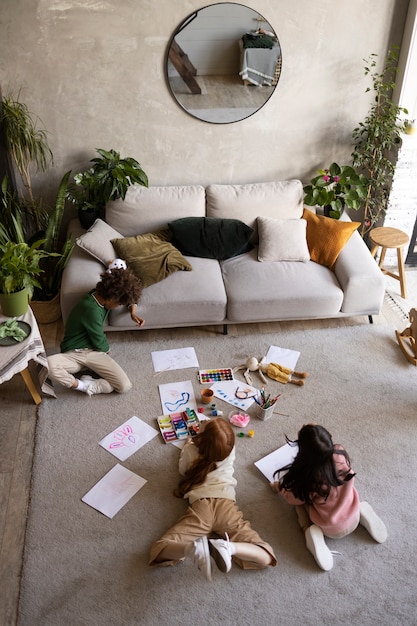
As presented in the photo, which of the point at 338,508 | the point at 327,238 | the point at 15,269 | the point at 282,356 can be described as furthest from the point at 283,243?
the point at 338,508

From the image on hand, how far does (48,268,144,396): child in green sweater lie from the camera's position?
11.7ft

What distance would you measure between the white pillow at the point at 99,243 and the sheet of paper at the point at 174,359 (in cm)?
78

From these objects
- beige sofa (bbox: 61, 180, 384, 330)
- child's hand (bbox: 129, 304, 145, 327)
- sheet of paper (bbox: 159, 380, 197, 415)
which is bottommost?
sheet of paper (bbox: 159, 380, 197, 415)

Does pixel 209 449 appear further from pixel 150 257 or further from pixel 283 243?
pixel 283 243

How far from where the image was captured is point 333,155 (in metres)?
4.63

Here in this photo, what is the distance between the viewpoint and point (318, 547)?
8.98ft

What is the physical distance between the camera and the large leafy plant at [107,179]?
4070mm

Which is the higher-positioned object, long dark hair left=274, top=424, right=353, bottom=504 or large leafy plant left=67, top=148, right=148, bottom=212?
large leafy plant left=67, top=148, right=148, bottom=212

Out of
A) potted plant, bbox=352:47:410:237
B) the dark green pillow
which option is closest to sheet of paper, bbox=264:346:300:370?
the dark green pillow

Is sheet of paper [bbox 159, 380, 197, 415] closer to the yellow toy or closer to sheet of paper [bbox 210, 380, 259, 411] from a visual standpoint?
sheet of paper [bbox 210, 380, 259, 411]

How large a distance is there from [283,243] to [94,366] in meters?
1.68

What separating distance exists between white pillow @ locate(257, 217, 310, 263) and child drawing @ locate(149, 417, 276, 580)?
172 cm

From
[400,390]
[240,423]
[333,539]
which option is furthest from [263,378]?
[333,539]

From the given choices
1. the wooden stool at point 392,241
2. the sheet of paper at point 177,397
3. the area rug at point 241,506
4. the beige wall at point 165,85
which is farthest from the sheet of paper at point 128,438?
the wooden stool at point 392,241
